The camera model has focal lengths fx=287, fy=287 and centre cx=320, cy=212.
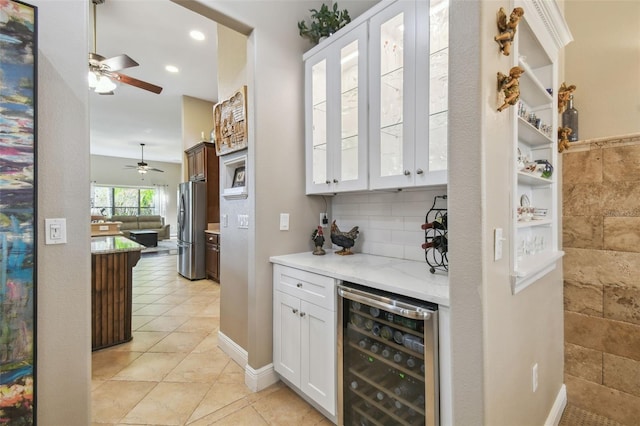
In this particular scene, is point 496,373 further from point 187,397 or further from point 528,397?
point 187,397

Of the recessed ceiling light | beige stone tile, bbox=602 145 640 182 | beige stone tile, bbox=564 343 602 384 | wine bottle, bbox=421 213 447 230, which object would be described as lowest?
beige stone tile, bbox=564 343 602 384

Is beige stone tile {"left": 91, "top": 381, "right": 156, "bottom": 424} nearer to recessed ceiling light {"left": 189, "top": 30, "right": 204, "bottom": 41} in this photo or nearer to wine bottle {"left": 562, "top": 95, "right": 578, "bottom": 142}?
wine bottle {"left": 562, "top": 95, "right": 578, "bottom": 142}

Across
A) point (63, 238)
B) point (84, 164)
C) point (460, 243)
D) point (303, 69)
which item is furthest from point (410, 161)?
point (63, 238)

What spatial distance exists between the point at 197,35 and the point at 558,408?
17.0ft

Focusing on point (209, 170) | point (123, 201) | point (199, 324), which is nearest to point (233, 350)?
point (199, 324)

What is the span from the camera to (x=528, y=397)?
137cm

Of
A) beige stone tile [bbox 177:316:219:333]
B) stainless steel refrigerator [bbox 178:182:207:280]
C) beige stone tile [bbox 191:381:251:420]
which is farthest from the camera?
stainless steel refrigerator [bbox 178:182:207:280]

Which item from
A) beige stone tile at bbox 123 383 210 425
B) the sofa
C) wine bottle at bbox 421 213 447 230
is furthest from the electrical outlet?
the sofa

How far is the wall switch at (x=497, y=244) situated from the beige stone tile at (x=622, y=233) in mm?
1238

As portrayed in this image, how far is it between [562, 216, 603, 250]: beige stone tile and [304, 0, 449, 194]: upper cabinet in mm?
1067

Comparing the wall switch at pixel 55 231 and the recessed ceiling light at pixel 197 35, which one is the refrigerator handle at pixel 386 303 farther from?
the recessed ceiling light at pixel 197 35

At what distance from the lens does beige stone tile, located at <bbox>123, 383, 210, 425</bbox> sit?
178 cm

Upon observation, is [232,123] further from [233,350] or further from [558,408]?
[558,408]

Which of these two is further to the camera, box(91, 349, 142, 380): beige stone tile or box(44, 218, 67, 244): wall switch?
box(91, 349, 142, 380): beige stone tile
